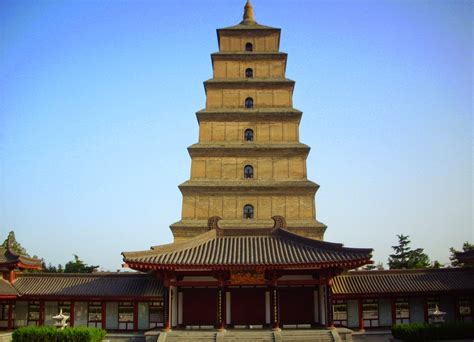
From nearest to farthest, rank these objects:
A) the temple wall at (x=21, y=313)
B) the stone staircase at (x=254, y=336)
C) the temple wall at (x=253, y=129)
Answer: the stone staircase at (x=254, y=336), the temple wall at (x=21, y=313), the temple wall at (x=253, y=129)

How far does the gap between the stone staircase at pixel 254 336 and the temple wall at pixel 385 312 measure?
420 cm

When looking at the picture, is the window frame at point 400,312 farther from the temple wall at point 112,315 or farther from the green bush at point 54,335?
the green bush at point 54,335

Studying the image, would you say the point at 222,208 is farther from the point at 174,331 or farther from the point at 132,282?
the point at 174,331

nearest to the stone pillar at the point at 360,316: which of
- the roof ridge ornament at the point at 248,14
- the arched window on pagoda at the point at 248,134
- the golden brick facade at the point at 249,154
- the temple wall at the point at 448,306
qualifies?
the temple wall at the point at 448,306

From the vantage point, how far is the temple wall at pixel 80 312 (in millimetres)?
24031

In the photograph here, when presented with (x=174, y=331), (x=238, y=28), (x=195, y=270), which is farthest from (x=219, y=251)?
(x=238, y=28)

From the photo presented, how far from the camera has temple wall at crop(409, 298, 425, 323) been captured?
23.8m

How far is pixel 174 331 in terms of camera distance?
830 inches

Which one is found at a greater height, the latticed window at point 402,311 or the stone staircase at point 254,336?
the latticed window at point 402,311

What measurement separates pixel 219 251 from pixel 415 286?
9399mm

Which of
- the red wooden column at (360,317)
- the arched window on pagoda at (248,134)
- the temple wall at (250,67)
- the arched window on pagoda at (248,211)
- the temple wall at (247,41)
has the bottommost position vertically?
the red wooden column at (360,317)

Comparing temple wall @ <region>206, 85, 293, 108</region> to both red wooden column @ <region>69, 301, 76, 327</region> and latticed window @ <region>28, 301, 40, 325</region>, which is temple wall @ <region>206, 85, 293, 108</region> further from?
latticed window @ <region>28, 301, 40, 325</region>

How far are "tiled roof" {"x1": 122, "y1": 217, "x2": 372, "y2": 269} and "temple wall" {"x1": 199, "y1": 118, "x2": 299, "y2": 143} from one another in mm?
8485

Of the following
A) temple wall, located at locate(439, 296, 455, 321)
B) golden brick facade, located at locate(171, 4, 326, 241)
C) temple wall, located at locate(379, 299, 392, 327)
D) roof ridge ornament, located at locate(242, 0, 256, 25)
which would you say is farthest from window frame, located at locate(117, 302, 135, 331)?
roof ridge ornament, located at locate(242, 0, 256, 25)
